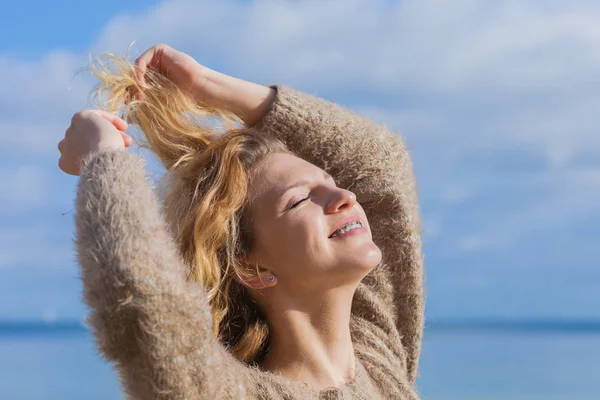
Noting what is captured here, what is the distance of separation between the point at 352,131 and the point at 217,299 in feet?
2.48

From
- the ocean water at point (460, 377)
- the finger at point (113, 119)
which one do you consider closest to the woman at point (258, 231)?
the finger at point (113, 119)

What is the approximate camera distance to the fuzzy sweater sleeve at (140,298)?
77.0 inches

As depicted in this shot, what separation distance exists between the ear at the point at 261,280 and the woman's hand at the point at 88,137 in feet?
2.05

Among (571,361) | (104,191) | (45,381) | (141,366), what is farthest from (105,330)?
(571,361)

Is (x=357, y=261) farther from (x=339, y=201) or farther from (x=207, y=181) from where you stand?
(x=207, y=181)

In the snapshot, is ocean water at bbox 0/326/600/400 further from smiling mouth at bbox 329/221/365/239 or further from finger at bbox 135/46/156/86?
finger at bbox 135/46/156/86

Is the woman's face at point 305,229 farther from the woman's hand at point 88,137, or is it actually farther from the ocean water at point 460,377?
the ocean water at point 460,377

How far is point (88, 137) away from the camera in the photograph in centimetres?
230

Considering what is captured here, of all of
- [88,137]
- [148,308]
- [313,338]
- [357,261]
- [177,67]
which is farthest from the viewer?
[177,67]

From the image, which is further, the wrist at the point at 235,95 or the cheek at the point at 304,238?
the wrist at the point at 235,95

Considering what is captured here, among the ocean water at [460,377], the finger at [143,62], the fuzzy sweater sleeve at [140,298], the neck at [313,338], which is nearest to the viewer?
the fuzzy sweater sleeve at [140,298]

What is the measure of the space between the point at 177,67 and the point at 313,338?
3.29 feet

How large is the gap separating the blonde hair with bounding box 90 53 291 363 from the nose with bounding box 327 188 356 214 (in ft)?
0.96

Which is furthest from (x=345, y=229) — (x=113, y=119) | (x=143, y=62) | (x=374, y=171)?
(x=143, y=62)
